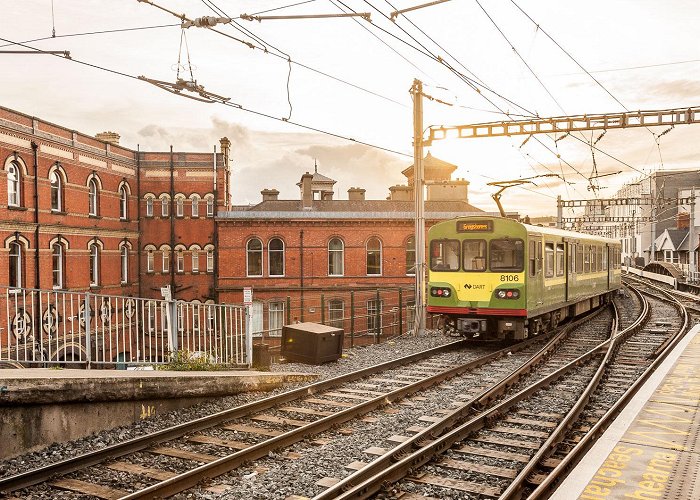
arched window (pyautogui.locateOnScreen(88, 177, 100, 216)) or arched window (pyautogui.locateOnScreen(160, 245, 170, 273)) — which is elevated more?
arched window (pyautogui.locateOnScreen(88, 177, 100, 216))

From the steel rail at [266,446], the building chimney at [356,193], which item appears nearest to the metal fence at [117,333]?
the steel rail at [266,446]

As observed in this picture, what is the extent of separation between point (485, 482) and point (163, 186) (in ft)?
113

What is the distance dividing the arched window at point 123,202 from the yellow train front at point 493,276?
2526 cm

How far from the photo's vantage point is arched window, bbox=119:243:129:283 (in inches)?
1388

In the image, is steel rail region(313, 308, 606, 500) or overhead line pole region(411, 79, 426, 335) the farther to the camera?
overhead line pole region(411, 79, 426, 335)

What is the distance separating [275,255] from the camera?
33.4 metres

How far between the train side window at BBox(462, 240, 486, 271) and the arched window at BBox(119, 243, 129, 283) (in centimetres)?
2603

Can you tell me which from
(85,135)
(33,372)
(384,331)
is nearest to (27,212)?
(85,135)

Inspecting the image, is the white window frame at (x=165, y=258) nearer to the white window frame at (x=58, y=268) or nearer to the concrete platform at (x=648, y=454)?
the white window frame at (x=58, y=268)

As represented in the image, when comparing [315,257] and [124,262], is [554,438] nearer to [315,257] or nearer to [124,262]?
[315,257]

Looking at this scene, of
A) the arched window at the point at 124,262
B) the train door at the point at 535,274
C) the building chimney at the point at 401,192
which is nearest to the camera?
the train door at the point at 535,274

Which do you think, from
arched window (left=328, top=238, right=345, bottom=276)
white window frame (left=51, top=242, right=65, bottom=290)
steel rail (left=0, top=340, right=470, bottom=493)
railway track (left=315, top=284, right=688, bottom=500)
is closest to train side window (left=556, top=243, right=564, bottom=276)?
railway track (left=315, top=284, right=688, bottom=500)

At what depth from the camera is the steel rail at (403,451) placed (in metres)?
5.61

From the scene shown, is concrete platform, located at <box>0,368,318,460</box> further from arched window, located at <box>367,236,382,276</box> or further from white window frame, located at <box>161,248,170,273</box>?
white window frame, located at <box>161,248,170,273</box>
